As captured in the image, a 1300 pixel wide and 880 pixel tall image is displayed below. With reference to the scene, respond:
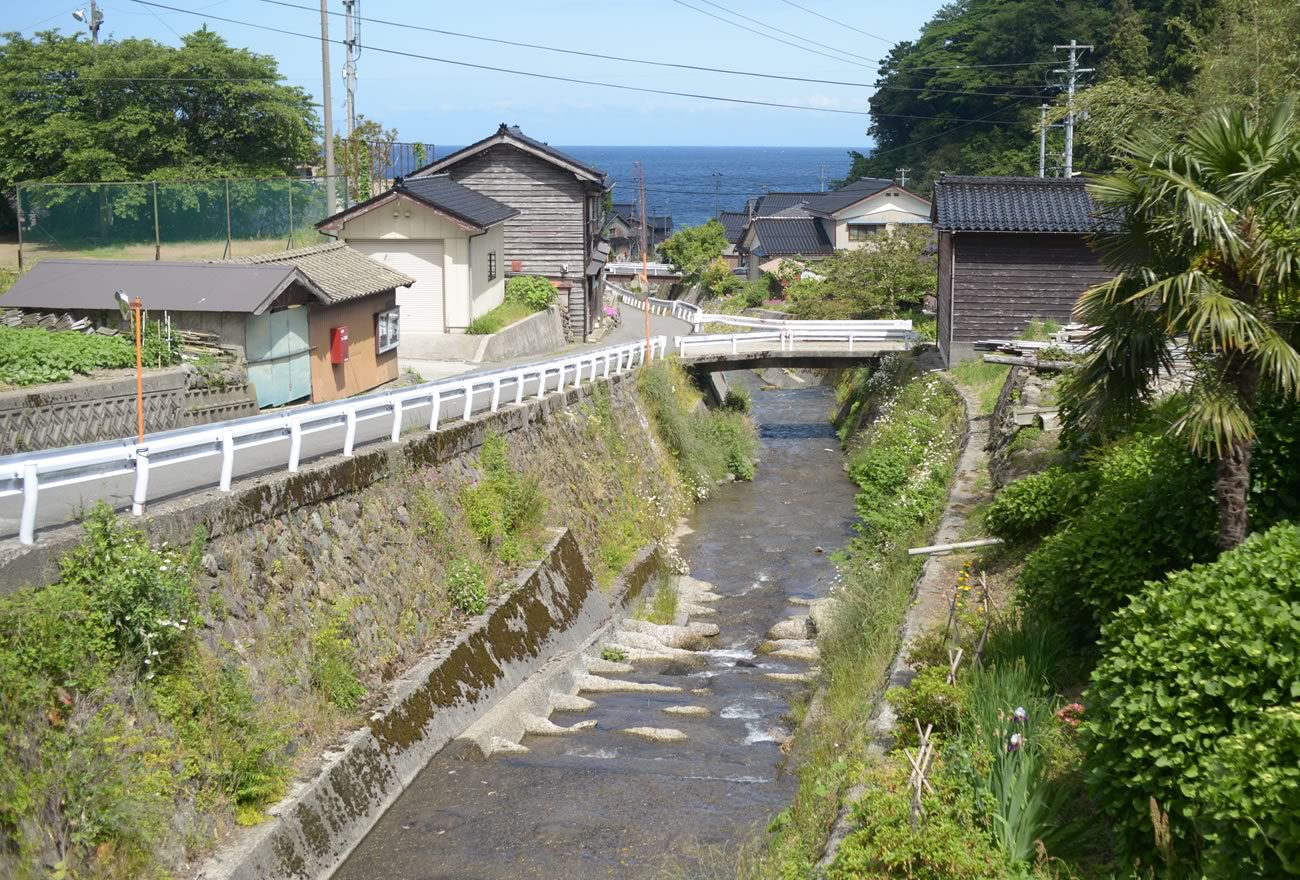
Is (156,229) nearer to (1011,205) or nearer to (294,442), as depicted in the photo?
(294,442)

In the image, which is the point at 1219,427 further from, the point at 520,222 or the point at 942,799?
the point at 520,222

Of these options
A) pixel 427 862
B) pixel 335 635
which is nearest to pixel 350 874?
pixel 427 862

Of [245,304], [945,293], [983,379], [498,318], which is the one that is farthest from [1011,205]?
[245,304]

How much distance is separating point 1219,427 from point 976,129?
7008 cm

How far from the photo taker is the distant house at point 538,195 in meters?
36.9

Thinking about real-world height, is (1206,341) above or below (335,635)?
above

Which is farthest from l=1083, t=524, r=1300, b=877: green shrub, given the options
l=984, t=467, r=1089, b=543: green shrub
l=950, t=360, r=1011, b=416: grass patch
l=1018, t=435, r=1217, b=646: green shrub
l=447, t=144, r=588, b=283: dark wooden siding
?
l=447, t=144, r=588, b=283: dark wooden siding

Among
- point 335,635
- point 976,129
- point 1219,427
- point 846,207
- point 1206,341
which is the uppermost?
point 976,129

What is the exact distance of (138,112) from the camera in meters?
32.9

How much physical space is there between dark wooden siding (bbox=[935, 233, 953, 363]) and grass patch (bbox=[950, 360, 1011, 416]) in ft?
3.42

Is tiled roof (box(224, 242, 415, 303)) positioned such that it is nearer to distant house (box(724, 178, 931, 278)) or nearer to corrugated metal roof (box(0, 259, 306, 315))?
corrugated metal roof (box(0, 259, 306, 315))

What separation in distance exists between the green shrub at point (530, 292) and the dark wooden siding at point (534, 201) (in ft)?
3.86

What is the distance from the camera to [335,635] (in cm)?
1191

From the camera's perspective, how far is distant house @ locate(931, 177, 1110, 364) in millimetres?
28016
